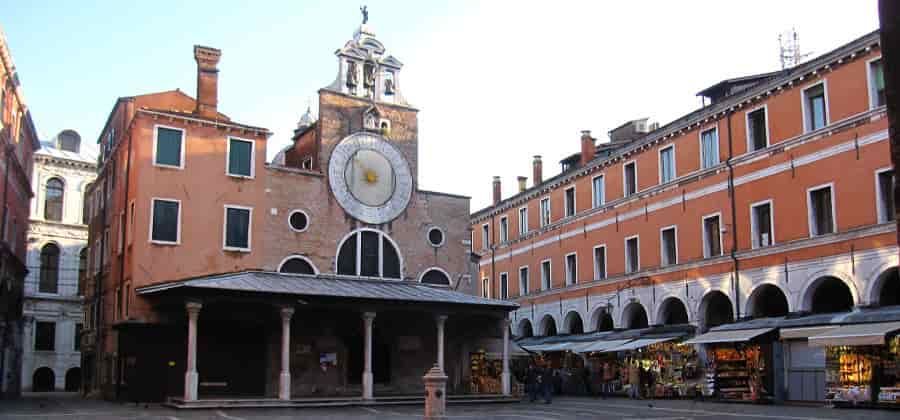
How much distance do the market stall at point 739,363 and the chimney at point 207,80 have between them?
59.2ft

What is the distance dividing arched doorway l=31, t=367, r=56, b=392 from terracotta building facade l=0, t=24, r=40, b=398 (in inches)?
362

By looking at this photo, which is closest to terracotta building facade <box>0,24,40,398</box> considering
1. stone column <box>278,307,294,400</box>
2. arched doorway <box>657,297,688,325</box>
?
stone column <box>278,307,294,400</box>

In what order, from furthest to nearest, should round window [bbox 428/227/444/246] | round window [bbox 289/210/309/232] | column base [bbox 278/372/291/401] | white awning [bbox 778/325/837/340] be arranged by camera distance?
round window [bbox 428/227/444/246] < round window [bbox 289/210/309/232] < column base [bbox 278/372/291/401] < white awning [bbox 778/325/837/340]

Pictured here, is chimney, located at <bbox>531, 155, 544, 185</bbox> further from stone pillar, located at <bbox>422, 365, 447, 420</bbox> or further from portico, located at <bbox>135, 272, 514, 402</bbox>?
stone pillar, located at <bbox>422, 365, 447, 420</bbox>

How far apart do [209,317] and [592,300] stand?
17.5 metres

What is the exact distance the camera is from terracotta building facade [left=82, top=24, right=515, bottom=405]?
27375mm

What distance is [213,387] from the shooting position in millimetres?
27422

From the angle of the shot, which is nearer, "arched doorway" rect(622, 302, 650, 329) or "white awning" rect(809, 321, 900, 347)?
"white awning" rect(809, 321, 900, 347)

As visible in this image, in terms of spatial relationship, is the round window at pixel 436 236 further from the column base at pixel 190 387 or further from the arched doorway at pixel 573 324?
the column base at pixel 190 387

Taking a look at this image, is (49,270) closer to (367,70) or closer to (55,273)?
(55,273)

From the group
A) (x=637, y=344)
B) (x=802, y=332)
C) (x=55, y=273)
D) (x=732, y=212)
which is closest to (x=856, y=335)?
(x=802, y=332)

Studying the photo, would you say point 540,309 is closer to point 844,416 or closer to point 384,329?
point 384,329

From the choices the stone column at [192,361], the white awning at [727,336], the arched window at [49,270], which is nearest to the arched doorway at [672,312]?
the white awning at [727,336]

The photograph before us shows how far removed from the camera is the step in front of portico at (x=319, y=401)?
24.3 metres
